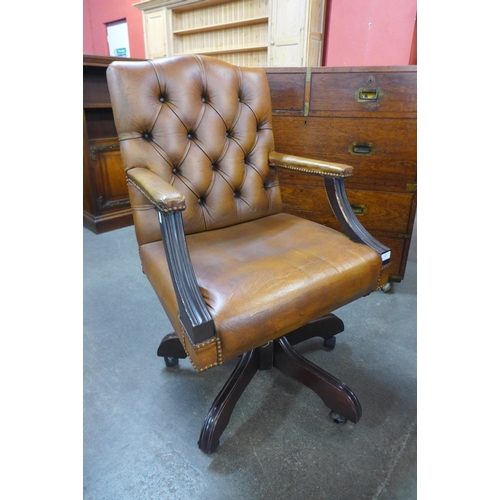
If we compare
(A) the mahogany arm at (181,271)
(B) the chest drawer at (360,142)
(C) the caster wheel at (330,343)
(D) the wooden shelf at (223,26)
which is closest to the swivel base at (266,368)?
(C) the caster wheel at (330,343)

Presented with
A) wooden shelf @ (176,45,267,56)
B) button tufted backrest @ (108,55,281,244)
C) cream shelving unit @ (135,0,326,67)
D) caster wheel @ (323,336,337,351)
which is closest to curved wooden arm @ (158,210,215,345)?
button tufted backrest @ (108,55,281,244)

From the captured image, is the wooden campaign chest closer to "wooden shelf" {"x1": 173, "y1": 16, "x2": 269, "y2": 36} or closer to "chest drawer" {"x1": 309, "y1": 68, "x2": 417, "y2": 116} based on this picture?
"chest drawer" {"x1": 309, "y1": 68, "x2": 417, "y2": 116}

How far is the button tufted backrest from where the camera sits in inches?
39.3

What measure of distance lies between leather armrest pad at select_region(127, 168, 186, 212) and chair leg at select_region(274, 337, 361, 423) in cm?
62

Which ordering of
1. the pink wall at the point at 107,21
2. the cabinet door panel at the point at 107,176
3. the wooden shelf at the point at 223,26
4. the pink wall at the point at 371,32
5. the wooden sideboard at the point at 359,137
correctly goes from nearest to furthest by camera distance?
the wooden sideboard at the point at 359,137, the cabinet door panel at the point at 107,176, the pink wall at the point at 371,32, the wooden shelf at the point at 223,26, the pink wall at the point at 107,21

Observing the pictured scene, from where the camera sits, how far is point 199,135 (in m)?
1.11

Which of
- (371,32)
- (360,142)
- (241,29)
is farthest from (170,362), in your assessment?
(241,29)

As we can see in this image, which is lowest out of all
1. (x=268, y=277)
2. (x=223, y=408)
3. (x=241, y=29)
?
(x=223, y=408)

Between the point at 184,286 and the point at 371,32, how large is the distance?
3273mm

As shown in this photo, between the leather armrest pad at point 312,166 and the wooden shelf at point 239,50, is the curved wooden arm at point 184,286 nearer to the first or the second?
the leather armrest pad at point 312,166

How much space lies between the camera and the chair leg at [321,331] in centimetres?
123

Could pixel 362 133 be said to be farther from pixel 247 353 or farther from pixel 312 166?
pixel 247 353
